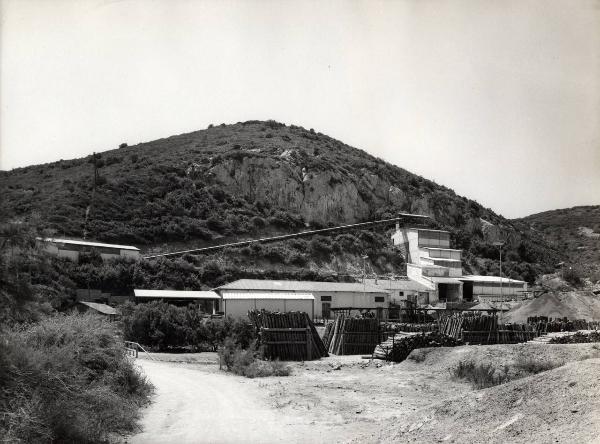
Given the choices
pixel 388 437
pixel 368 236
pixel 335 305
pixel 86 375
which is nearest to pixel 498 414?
pixel 388 437

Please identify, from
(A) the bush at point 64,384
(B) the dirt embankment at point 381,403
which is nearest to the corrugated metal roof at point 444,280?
(B) the dirt embankment at point 381,403

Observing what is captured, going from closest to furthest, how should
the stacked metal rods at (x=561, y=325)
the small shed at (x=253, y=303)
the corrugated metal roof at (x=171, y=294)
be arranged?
the stacked metal rods at (x=561, y=325)
the small shed at (x=253, y=303)
the corrugated metal roof at (x=171, y=294)

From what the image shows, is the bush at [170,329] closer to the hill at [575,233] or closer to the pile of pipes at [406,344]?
the pile of pipes at [406,344]

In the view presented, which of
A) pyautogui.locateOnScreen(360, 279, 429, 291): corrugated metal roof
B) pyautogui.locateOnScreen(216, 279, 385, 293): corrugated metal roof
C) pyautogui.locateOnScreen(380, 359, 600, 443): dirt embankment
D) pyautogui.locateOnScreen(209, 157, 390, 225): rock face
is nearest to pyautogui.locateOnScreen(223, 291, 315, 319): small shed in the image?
pyautogui.locateOnScreen(216, 279, 385, 293): corrugated metal roof

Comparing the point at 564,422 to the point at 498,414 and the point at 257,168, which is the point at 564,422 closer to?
the point at 498,414

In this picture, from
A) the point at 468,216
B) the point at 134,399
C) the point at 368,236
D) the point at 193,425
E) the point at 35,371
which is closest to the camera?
the point at 35,371

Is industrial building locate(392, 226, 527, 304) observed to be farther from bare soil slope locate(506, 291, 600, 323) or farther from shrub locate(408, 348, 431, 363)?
shrub locate(408, 348, 431, 363)
